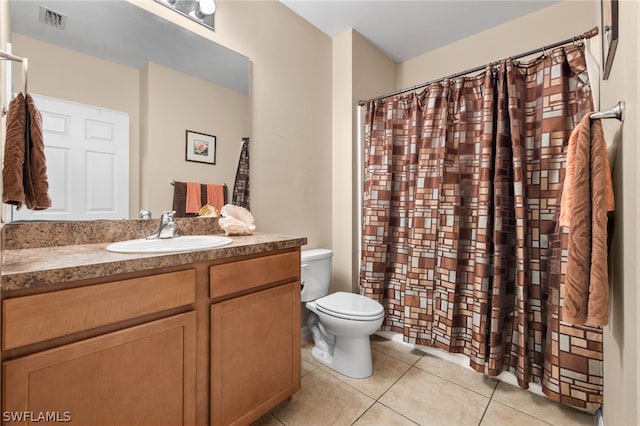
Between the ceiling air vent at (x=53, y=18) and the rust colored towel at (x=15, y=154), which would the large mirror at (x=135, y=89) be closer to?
the ceiling air vent at (x=53, y=18)

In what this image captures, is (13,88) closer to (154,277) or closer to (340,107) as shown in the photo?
(154,277)

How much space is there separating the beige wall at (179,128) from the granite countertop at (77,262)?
0.41 m

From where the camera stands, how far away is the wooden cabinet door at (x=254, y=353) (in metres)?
1.11

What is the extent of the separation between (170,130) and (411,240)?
165cm

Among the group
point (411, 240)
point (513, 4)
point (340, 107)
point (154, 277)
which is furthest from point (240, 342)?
point (513, 4)

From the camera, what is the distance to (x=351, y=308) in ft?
5.57

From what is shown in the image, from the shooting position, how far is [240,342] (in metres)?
1.17

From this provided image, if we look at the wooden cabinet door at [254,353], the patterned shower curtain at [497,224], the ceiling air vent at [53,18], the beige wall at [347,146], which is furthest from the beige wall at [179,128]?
the patterned shower curtain at [497,224]

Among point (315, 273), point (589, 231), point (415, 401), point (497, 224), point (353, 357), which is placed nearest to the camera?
point (589, 231)

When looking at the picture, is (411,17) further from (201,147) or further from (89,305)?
(89,305)

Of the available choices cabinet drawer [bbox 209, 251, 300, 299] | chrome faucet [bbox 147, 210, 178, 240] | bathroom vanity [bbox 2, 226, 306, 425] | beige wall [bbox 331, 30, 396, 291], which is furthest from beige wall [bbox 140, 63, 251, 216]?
beige wall [bbox 331, 30, 396, 291]

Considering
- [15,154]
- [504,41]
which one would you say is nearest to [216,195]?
[15,154]
